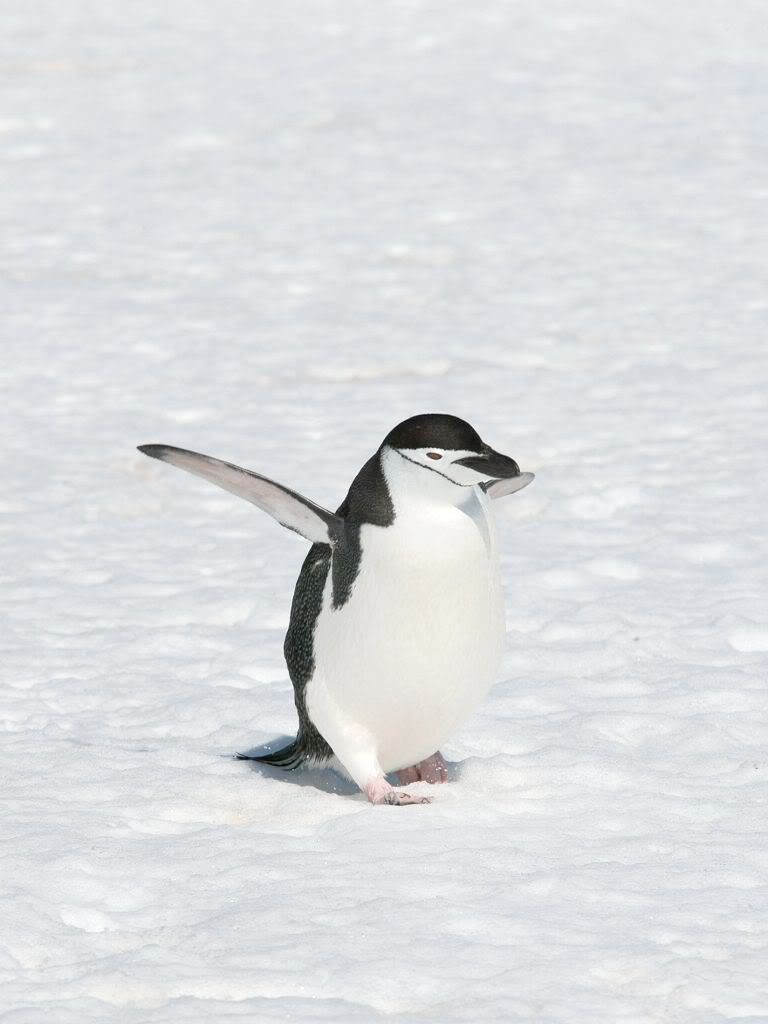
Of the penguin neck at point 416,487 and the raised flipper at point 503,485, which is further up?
the penguin neck at point 416,487

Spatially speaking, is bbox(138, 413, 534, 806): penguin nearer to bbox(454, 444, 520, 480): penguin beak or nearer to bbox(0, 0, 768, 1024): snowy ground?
bbox(454, 444, 520, 480): penguin beak

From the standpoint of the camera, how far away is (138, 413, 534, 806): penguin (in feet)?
10.5

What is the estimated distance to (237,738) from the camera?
400 cm

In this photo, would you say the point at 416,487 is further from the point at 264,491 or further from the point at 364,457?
the point at 364,457

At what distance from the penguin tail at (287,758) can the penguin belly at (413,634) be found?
26 cm

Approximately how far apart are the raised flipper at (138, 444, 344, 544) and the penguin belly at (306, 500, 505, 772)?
0.12 metres

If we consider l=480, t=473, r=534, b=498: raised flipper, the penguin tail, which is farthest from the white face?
the penguin tail

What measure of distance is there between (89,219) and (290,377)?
285cm

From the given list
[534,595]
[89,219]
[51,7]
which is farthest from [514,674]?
[51,7]

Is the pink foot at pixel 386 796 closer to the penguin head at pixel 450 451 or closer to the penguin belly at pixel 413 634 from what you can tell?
the penguin belly at pixel 413 634

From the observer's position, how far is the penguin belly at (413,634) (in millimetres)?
3225

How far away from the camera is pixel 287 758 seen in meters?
3.71

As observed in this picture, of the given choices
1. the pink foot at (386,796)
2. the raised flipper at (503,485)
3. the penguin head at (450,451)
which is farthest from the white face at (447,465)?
the pink foot at (386,796)

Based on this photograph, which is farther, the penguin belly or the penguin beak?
the penguin belly
